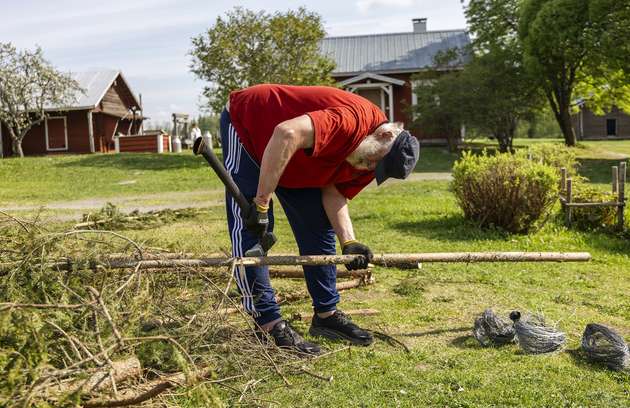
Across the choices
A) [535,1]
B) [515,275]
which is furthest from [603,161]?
[515,275]

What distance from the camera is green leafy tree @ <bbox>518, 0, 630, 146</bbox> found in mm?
19422

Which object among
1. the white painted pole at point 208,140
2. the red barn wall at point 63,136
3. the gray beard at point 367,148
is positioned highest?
the red barn wall at point 63,136

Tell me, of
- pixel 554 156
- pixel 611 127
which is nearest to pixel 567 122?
pixel 554 156

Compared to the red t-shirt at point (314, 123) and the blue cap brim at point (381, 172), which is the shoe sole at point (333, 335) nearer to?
the red t-shirt at point (314, 123)

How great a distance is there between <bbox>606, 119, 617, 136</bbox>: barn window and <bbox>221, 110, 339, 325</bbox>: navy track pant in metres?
46.1

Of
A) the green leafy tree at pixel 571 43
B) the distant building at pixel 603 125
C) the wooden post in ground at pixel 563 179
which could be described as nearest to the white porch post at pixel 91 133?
the green leafy tree at pixel 571 43

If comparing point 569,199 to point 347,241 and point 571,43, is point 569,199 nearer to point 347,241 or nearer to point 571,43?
point 347,241

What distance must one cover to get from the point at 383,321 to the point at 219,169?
1.84 m

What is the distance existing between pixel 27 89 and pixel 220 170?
27.4 m

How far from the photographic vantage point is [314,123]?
11.3ft

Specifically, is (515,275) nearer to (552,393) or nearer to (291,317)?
(291,317)

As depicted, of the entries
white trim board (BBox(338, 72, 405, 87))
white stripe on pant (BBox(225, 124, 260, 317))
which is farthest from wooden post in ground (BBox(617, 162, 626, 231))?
white trim board (BBox(338, 72, 405, 87))

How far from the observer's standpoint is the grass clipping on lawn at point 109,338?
2.58m

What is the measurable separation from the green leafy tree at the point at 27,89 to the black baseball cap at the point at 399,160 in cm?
2739
